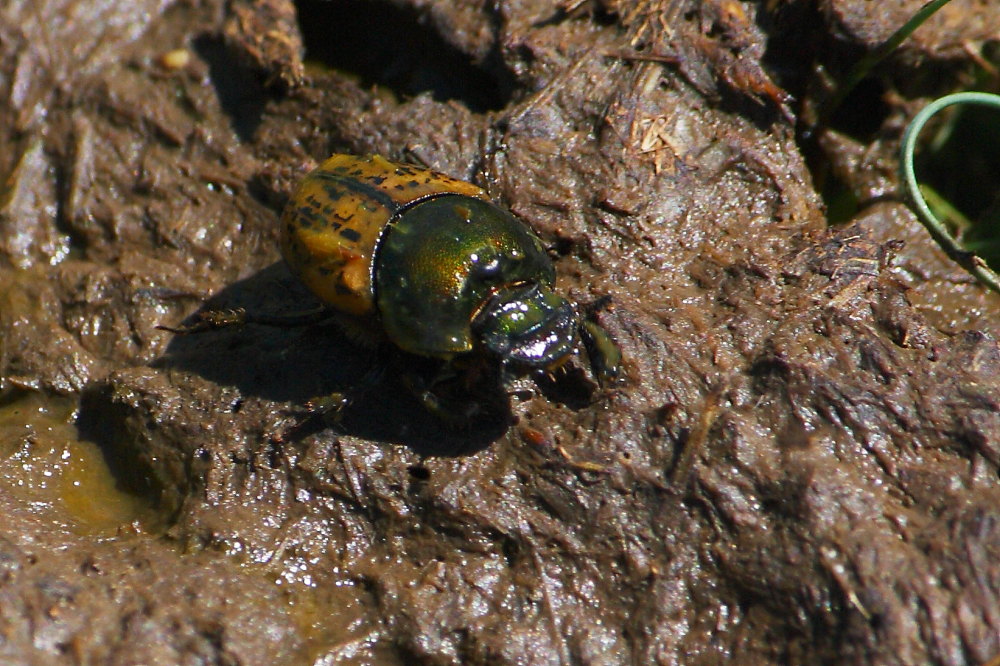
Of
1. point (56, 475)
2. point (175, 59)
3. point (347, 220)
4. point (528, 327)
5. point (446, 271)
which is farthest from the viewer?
point (175, 59)

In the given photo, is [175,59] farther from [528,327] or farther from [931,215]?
[931,215]

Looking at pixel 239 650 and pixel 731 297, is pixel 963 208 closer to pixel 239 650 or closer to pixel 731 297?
pixel 731 297

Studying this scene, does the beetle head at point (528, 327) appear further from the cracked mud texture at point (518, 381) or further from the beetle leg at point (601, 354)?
the cracked mud texture at point (518, 381)

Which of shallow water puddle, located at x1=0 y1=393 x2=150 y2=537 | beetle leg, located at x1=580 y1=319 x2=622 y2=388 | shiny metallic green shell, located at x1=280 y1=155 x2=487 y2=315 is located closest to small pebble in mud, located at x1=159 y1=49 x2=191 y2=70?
shiny metallic green shell, located at x1=280 y1=155 x2=487 y2=315

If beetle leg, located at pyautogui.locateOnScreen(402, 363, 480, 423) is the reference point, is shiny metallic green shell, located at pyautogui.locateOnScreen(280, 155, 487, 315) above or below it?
above

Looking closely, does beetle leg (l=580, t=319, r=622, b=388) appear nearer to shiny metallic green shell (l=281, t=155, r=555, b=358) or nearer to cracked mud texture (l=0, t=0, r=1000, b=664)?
cracked mud texture (l=0, t=0, r=1000, b=664)

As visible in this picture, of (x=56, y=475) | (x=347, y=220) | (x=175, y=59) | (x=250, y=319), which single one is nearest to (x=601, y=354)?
(x=347, y=220)

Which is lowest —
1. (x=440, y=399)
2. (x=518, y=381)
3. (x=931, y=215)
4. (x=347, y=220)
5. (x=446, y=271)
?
(x=440, y=399)
